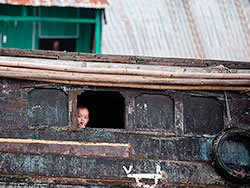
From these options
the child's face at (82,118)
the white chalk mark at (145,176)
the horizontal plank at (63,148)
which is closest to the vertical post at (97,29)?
the child's face at (82,118)

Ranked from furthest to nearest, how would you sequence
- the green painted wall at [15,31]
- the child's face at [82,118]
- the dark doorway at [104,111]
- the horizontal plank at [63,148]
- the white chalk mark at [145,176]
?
the green painted wall at [15,31]
the dark doorway at [104,111]
the child's face at [82,118]
the white chalk mark at [145,176]
the horizontal plank at [63,148]

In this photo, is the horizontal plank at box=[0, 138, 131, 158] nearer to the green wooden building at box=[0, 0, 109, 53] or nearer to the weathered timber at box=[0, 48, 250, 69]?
the weathered timber at box=[0, 48, 250, 69]

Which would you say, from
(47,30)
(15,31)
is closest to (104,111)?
(47,30)

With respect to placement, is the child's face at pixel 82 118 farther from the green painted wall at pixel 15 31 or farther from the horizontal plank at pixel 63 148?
the green painted wall at pixel 15 31

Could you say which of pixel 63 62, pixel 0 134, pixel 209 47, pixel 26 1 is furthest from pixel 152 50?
pixel 0 134

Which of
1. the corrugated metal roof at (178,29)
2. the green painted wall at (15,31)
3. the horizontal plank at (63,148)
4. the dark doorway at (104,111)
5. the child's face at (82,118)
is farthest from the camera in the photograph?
the corrugated metal roof at (178,29)

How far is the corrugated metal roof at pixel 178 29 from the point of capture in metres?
10.2

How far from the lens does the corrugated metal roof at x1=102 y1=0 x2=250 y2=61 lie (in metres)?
10.2

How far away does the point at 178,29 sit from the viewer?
10.6 metres

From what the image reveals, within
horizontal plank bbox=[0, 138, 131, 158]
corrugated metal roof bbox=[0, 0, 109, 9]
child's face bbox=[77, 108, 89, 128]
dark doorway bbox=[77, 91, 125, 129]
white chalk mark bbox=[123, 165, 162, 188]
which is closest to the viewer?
horizontal plank bbox=[0, 138, 131, 158]

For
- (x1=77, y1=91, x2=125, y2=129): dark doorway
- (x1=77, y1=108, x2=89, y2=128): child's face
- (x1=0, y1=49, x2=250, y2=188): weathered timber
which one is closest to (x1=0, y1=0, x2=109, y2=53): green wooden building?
(x1=77, y1=91, x2=125, y2=129): dark doorway

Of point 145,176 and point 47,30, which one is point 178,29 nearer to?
point 47,30

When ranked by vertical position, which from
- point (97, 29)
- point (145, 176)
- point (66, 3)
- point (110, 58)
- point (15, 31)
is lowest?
point (145, 176)

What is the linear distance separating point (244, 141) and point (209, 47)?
156 inches
